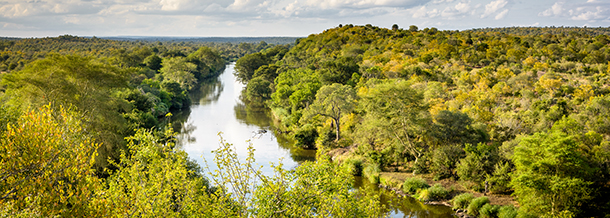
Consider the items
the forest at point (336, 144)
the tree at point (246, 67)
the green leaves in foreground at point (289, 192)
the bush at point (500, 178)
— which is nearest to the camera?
the forest at point (336, 144)

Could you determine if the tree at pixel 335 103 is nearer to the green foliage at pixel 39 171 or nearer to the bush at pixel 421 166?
the bush at pixel 421 166

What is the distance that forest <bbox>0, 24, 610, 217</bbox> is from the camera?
667 cm

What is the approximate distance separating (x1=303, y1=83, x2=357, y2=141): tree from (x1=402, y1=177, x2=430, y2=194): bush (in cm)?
938

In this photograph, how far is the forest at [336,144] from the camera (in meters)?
6.67

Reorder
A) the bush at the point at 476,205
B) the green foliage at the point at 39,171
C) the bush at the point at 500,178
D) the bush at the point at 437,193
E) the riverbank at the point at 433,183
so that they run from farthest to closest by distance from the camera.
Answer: the bush at the point at 437,193 → the bush at the point at 500,178 → the riverbank at the point at 433,183 → the bush at the point at 476,205 → the green foliage at the point at 39,171

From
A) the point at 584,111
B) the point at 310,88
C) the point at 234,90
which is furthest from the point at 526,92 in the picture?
the point at 234,90

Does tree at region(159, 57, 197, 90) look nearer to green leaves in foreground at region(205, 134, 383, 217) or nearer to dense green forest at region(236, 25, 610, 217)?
dense green forest at region(236, 25, 610, 217)

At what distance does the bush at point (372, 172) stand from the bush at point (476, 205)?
5.77 m

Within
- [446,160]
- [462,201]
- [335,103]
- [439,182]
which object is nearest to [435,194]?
[462,201]

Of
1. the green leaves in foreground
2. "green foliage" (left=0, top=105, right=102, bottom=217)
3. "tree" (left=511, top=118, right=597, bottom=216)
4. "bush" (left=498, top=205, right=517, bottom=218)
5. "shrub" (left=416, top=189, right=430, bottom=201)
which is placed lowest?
"shrub" (left=416, top=189, right=430, bottom=201)

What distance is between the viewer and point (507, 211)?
16.7 meters

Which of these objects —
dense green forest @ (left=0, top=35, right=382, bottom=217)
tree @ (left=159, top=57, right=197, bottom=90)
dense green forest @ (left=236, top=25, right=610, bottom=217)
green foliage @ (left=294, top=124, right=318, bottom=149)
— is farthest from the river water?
dense green forest @ (left=0, top=35, right=382, bottom=217)

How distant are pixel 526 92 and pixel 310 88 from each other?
1939 cm

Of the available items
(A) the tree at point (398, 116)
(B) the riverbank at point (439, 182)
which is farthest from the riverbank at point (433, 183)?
(A) the tree at point (398, 116)
